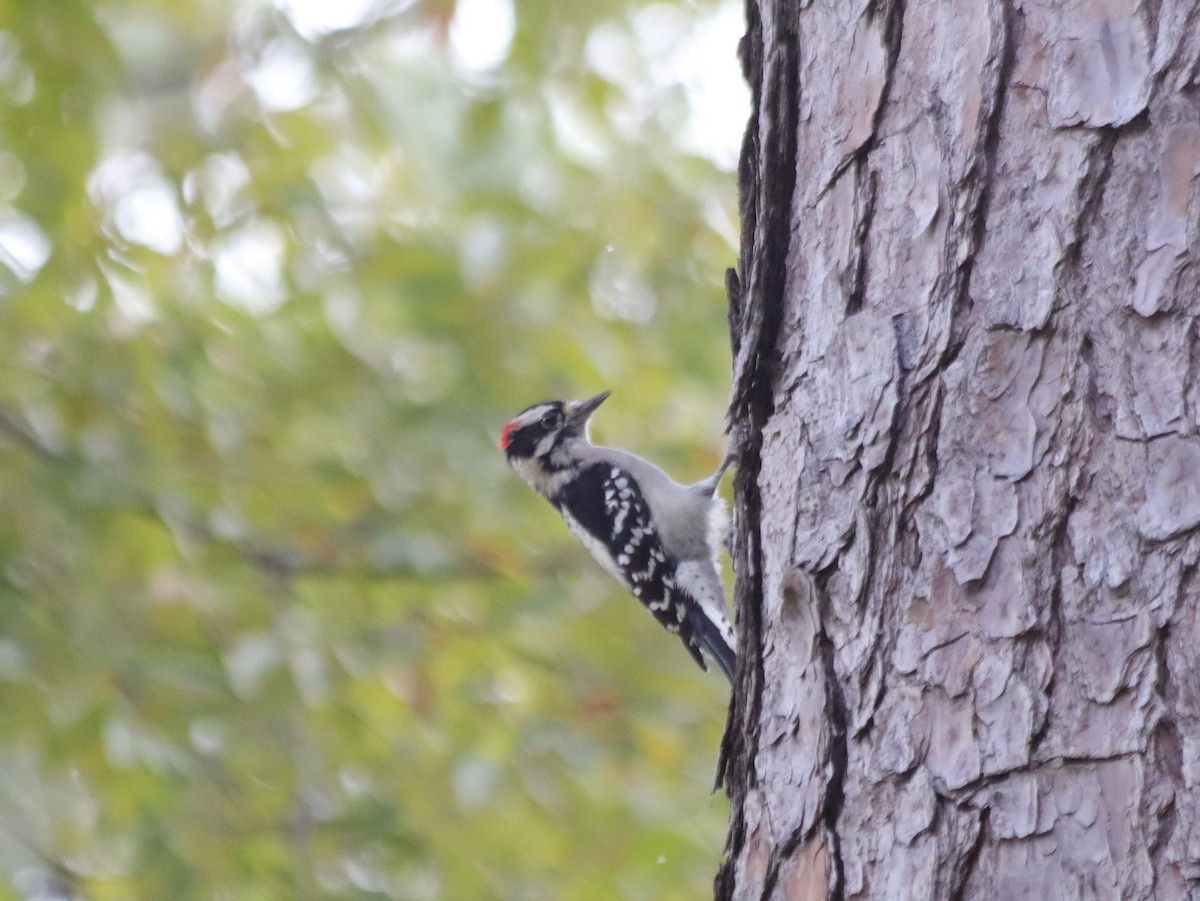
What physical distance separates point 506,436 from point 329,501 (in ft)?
3.34

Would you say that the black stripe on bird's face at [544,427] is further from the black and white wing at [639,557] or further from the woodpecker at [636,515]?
the black and white wing at [639,557]

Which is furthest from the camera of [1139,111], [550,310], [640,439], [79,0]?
[640,439]

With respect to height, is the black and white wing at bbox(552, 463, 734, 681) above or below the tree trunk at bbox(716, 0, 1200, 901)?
above

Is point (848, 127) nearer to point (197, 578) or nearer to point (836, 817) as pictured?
point (836, 817)

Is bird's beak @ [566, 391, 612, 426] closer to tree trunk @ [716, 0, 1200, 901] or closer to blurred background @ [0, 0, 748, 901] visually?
blurred background @ [0, 0, 748, 901]

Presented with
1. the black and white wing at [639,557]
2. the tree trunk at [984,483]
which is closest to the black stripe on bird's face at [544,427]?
the black and white wing at [639,557]

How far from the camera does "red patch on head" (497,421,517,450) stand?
5.52m

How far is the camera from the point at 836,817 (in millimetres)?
1764

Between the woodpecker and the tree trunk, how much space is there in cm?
314

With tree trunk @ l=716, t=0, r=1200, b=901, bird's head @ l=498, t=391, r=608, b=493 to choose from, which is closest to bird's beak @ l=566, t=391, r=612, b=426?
bird's head @ l=498, t=391, r=608, b=493

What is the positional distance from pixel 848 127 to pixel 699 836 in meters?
3.05

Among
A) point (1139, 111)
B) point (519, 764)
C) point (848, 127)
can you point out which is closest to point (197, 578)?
point (519, 764)

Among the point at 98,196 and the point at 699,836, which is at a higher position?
the point at 98,196

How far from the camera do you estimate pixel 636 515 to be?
18.1 feet
